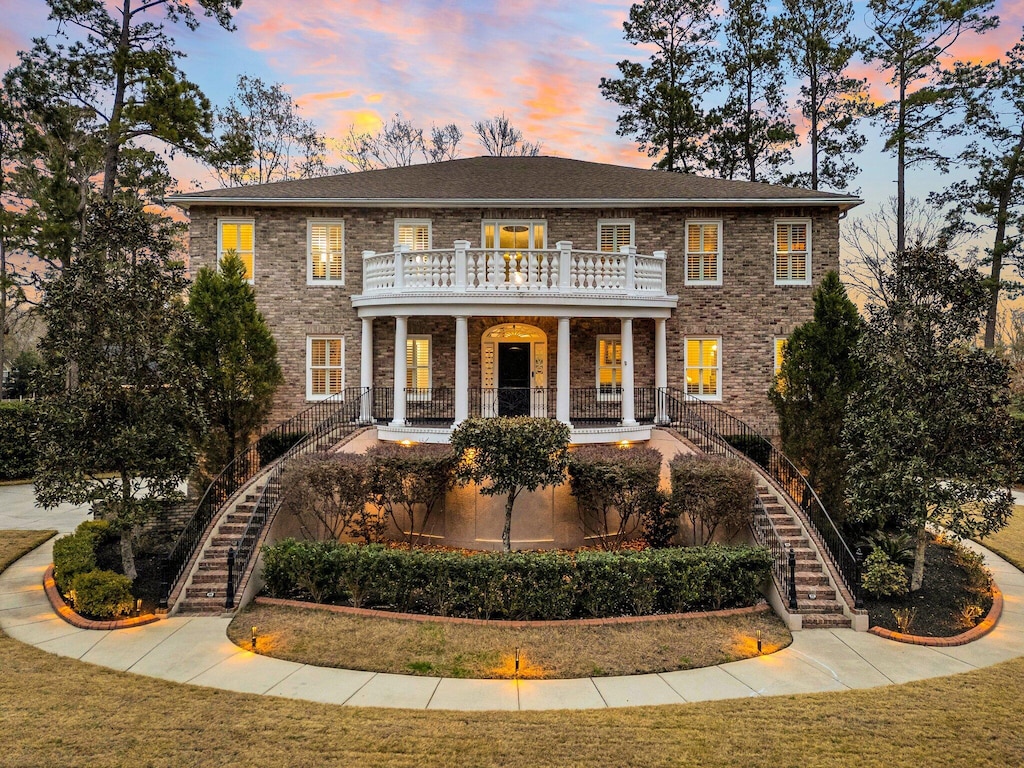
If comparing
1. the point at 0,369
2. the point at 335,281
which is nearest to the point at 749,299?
the point at 335,281

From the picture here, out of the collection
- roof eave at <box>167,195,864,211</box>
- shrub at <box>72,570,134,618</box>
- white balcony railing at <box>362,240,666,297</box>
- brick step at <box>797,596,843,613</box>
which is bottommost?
brick step at <box>797,596,843,613</box>

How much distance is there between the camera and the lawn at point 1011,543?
47.3 ft

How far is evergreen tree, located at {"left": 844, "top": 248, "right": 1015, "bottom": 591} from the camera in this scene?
10.9 m

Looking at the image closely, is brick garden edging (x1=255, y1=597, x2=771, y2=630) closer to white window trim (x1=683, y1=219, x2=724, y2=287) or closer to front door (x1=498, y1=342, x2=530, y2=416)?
front door (x1=498, y1=342, x2=530, y2=416)

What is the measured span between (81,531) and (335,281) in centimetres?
962

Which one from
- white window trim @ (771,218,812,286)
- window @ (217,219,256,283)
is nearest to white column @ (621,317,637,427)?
white window trim @ (771,218,812,286)

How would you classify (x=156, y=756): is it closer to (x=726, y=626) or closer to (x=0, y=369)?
(x=726, y=626)

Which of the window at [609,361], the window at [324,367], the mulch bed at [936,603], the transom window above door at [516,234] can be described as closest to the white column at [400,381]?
the window at [324,367]

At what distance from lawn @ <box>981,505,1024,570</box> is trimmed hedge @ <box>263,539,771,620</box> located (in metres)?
8.11

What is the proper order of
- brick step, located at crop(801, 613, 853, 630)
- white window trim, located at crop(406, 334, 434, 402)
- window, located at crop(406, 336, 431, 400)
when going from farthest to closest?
window, located at crop(406, 336, 431, 400)
white window trim, located at crop(406, 334, 434, 402)
brick step, located at crop(801, 613, 853, 630)

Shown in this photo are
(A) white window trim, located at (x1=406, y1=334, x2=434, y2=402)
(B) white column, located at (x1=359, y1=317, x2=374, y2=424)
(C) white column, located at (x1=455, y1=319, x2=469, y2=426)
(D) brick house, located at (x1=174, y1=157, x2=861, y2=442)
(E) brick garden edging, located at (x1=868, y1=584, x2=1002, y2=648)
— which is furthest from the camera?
(D) brick house, located at (x1=174, y1=157, x2=861, y2=442)

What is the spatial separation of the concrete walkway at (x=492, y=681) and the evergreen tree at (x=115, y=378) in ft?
7.74

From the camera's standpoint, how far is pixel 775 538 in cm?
1179

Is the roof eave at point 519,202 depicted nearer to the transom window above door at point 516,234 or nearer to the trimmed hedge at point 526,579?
the transom window above door at point 516,234
